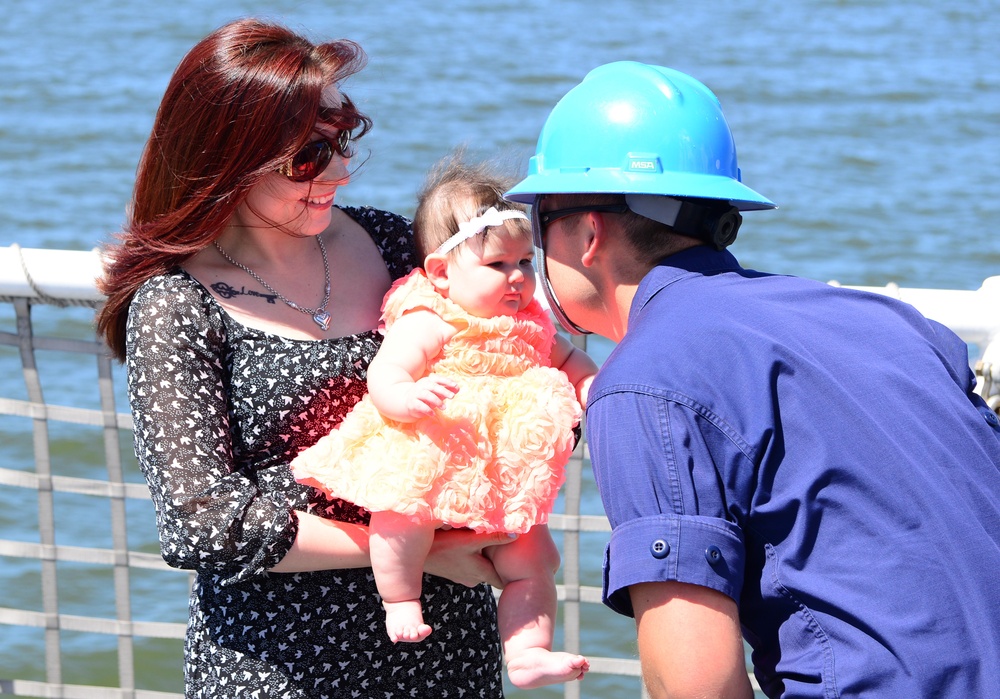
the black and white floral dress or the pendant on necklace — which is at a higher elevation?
the pendant on necklace

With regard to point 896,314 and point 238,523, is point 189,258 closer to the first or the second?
point 238,523

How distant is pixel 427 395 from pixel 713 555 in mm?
669

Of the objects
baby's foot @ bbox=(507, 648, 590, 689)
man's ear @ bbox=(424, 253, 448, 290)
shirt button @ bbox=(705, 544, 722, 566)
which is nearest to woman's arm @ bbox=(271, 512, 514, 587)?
baby's foot @ bbox=(507, 648, 590, 689)

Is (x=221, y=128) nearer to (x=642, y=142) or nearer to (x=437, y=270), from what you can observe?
(x=437, y=270)

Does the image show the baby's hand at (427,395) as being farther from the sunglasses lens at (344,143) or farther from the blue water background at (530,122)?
the blue water background at (530,122)

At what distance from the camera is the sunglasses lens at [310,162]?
2.15 m

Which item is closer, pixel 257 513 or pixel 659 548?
pixel 659 548

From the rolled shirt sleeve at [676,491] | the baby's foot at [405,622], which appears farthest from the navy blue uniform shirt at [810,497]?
the baby's foot at [405,622]

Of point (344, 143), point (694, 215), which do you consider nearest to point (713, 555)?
point (694, 215)

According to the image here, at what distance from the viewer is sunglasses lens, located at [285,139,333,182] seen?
84.7 inches

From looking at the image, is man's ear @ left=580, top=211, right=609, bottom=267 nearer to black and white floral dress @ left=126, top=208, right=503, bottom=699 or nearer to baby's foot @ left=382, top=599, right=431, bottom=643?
black and white floral dress @ left=126, top=208, right=503, bottom=699

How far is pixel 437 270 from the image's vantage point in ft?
7.66

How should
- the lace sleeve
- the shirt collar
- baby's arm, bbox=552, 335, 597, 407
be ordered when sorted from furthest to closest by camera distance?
baby's arm, bbox=552, 335, 597, 407, the lace sleeve, the shirt collar

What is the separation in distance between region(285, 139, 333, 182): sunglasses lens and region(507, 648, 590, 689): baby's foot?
3.09ft
